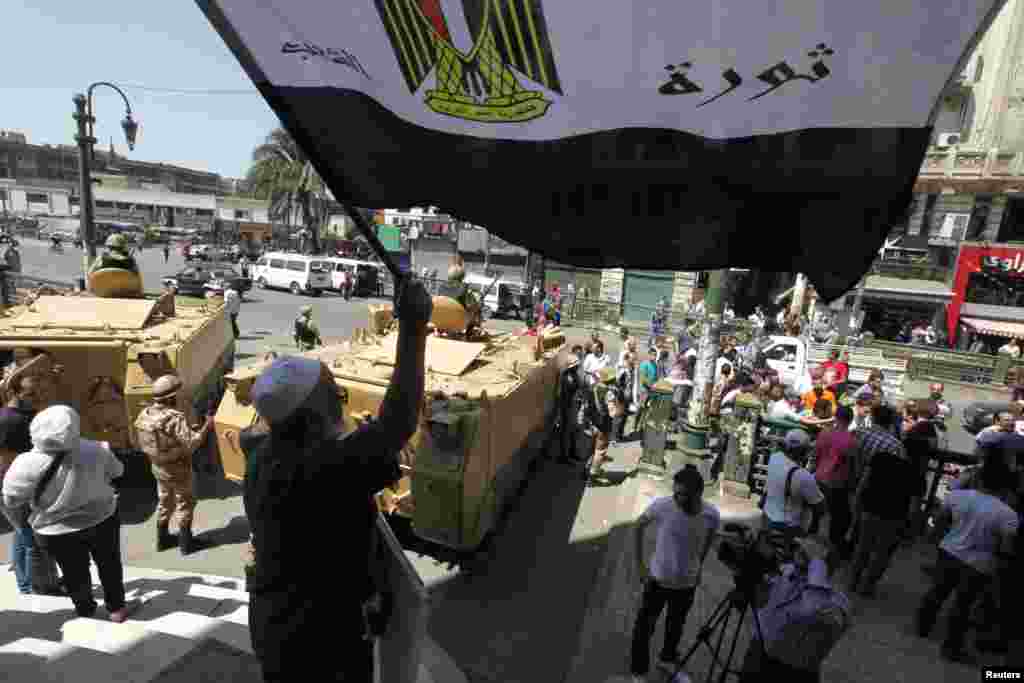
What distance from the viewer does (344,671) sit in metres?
1.78

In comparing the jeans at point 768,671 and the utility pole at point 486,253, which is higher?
the utility pole at point 486,253

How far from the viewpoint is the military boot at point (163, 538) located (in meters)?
5.18

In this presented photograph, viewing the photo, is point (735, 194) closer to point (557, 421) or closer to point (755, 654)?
point (755, 654)

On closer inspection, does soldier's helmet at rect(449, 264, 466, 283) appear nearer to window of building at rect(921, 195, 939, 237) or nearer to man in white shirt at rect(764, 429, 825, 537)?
man in white shirt at rect(764, 429, 825, 537)

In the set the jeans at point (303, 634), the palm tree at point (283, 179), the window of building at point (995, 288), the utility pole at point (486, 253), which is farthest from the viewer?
the palm tree at point (283, 179)

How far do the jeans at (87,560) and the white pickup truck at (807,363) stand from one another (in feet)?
38.1

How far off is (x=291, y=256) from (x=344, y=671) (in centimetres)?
2633

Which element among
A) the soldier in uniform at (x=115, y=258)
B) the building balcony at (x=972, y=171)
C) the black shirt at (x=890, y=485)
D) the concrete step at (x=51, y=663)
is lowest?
the concrete step at (x=51, y=663)

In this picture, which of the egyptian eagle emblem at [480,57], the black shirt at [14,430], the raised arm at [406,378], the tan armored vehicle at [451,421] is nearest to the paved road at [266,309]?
the tan armored vehicle at [451,421]

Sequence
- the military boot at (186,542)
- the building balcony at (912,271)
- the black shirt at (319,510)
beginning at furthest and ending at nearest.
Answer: the building balcony at (912,271)
the military boot at (186,542)
the black shirt at (319,510)

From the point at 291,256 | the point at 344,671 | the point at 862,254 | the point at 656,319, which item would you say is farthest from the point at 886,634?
the point at 291,256

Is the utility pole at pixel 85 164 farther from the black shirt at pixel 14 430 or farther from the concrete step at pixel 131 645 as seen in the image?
the concrete step at pixel 131 645

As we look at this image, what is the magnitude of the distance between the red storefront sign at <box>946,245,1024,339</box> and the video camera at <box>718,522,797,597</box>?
24336 millimetres

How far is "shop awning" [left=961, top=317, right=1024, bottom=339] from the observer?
20641 mm
